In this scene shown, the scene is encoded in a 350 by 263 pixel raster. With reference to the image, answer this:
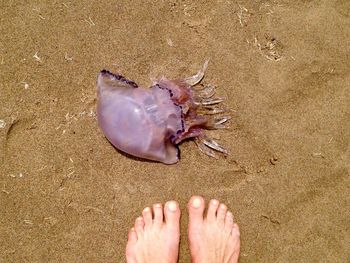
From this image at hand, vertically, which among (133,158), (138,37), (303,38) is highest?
(303,38)

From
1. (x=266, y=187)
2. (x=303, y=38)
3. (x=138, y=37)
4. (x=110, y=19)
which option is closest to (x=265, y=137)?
(x=266, y=187)

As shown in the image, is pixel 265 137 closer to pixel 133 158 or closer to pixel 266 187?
pixel 266 187

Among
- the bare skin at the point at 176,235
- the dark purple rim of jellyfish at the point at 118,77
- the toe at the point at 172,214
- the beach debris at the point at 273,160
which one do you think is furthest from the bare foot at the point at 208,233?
the dark purple rim of jellyfish at the point at 118,77

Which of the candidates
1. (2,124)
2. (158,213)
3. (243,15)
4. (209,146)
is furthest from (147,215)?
(243,15)

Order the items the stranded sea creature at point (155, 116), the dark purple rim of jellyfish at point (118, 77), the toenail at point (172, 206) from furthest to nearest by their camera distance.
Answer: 1. the toenail at point (172, 206)
2. the dark purple rim of jellyfish at point (118, 77)
3. the stranded sea creature at point (155, 116)

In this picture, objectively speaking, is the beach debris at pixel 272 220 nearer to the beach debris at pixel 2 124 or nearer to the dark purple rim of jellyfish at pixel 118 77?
the dark purple rim of jellyfish at pixel 118 77

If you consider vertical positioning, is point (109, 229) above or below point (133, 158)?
below

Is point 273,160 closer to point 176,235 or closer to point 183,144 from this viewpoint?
point 183,144
